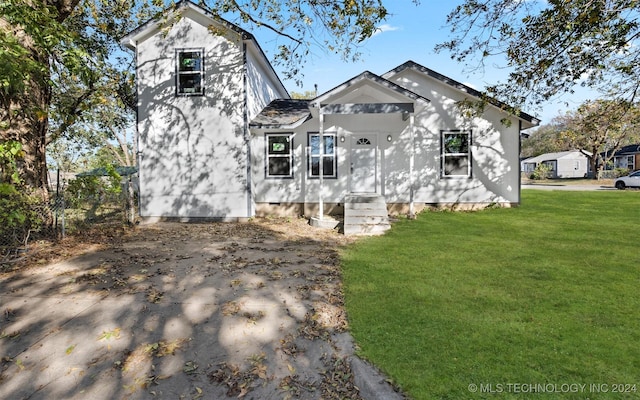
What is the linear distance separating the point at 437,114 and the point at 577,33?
588cm

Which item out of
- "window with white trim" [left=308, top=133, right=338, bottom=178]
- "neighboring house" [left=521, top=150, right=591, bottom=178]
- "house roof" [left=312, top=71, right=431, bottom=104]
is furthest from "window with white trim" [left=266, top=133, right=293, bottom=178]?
"neighboring house" [left=521, top=150, right=591, bottom=178]

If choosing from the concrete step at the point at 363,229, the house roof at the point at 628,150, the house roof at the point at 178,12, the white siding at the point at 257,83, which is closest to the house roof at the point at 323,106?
the white siding at the point at 257,83

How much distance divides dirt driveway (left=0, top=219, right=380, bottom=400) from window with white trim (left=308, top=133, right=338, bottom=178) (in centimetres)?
552

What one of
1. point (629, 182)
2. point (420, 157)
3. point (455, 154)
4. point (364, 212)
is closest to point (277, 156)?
point (364, 212)

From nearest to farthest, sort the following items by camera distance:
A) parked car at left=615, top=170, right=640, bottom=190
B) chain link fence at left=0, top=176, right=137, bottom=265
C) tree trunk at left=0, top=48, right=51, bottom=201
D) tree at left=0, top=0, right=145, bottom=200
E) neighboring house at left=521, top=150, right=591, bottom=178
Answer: tree at left=0, top=0, right=145, bottom=200, chain link fence at left=0, top=176, right=137, bottom=265, tree trunk at left=0, top=48, right=51, bottom=201, parked car at left=615, top=170, right=640, bottom=190, neighboring house at left=521, top=150, right=591, bottom=178

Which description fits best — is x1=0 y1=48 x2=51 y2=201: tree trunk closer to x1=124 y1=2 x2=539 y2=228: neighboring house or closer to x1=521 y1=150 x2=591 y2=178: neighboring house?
x1=124 y1=2 x2=539 y2=228: neighboring house

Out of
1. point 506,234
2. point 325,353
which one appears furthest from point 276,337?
point 506,234

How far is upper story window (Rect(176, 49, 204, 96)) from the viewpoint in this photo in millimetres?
11016

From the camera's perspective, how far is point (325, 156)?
474 inches

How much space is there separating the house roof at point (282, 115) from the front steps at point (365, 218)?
10.8 feet

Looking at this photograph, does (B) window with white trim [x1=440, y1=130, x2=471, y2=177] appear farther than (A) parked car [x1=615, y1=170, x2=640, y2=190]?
No

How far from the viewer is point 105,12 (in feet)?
39.8

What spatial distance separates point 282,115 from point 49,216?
7391 mm

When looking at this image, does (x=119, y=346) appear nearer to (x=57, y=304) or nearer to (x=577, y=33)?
(x=57, y=304)
